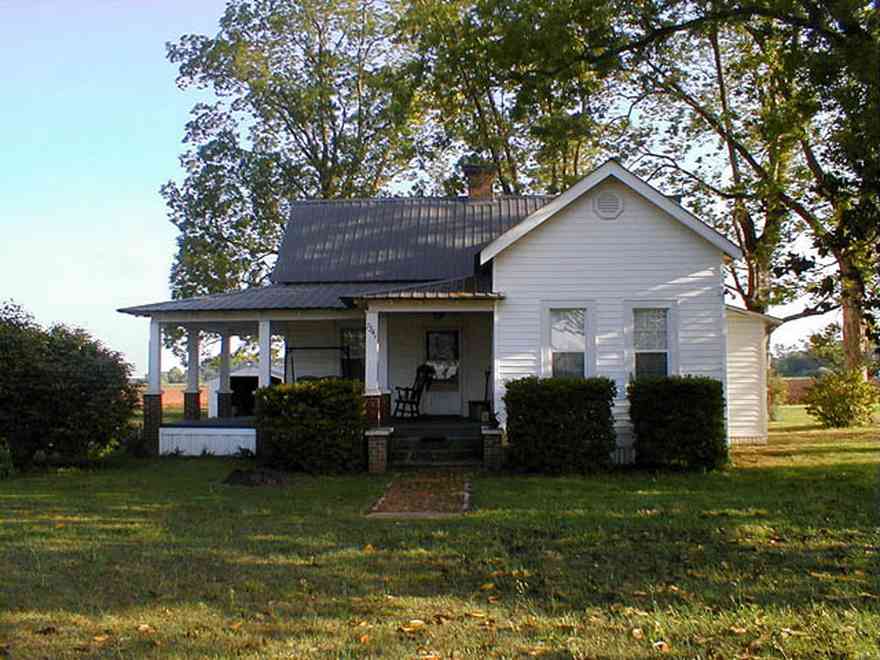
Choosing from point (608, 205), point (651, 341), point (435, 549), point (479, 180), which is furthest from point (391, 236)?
point (435, 549)

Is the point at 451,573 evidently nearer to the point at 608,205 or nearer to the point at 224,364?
the point at 608,205

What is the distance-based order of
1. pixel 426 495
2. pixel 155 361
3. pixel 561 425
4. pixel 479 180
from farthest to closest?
pixel 479 180 < pixel 155 361 < pixel 561 425 < pixel 426 495

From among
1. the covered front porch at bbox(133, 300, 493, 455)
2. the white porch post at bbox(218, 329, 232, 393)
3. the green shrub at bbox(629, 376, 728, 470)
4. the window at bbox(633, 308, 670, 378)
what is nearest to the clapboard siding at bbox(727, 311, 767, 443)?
the window at bbox(633, 308, 670, 378)

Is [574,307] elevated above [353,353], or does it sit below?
above

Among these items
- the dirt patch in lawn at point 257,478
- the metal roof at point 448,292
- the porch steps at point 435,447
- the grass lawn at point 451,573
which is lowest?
the grass lawn at point 451,573

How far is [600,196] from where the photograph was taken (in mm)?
15398

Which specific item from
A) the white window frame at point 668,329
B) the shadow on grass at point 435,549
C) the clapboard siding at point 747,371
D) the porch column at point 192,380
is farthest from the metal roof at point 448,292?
the porch column at point 192,380

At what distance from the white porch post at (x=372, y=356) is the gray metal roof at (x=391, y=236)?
364 centimetres

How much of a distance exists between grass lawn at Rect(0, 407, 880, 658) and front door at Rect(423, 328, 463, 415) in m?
5.89

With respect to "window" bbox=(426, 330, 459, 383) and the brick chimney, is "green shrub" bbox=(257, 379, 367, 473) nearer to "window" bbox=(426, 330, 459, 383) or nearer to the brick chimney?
"window" bbox=(426, 330, 459, 383)

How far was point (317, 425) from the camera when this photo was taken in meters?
14.4

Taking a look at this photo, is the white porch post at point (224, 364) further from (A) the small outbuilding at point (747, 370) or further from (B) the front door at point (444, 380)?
(A) the small outbuilding at point (747, 370)

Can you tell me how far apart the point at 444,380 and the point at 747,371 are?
6.28 m

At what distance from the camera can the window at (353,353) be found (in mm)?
18844
